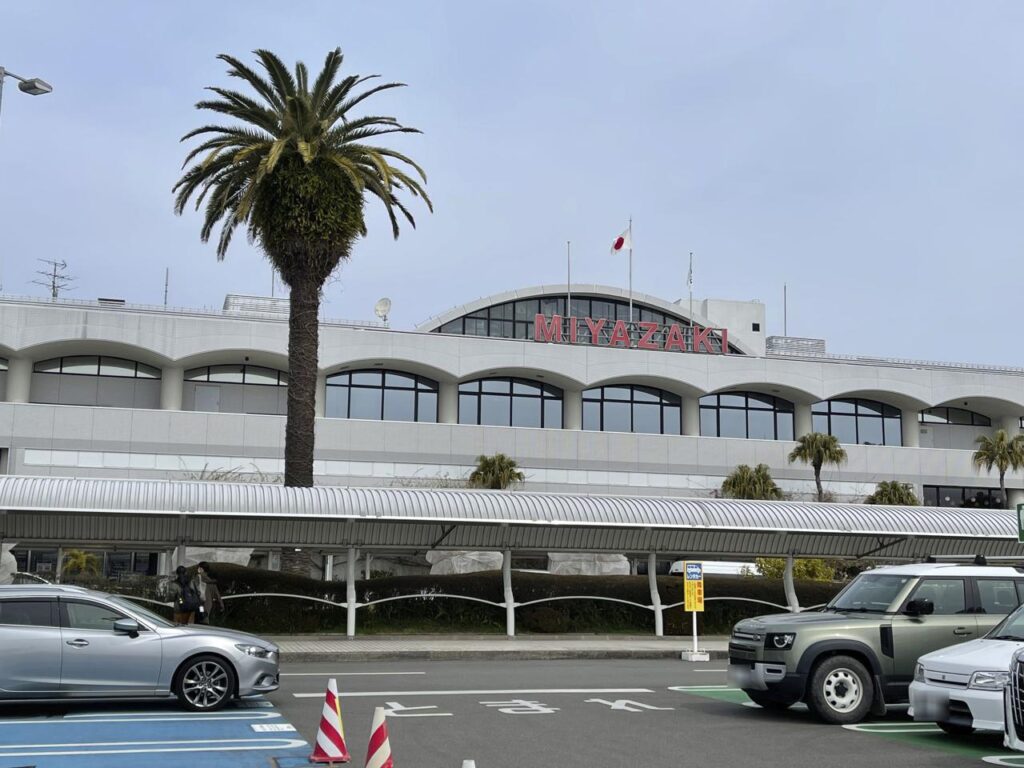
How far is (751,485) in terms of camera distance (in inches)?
2018

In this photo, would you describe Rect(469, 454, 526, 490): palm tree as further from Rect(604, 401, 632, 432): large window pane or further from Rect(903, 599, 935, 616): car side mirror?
Rect(903, 599, 935, 616): car side mirror

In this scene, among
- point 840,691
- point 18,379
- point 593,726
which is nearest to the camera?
point 593,726

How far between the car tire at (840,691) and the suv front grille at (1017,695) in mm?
3815

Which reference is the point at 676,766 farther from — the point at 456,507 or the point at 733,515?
the point at 733,515

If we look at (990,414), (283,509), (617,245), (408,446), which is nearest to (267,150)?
(283,509)

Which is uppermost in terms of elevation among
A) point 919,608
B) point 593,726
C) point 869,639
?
point 919,608

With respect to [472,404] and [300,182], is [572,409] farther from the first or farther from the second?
[300,182]

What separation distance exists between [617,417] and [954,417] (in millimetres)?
19886

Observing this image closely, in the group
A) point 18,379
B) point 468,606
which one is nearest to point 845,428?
point 468,606

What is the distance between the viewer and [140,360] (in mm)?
49250

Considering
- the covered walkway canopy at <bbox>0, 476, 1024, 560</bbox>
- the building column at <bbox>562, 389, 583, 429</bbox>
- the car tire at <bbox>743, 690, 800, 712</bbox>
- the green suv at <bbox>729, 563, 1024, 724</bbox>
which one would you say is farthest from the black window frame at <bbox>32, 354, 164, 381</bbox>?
the green suv at <bbox>729, 563, 1024, 724</bbox>

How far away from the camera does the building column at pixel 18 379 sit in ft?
154

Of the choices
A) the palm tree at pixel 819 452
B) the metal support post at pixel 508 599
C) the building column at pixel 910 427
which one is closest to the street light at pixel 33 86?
the metal support post at pixel 508 599

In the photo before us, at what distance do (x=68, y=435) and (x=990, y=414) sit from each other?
4717 centimetres
